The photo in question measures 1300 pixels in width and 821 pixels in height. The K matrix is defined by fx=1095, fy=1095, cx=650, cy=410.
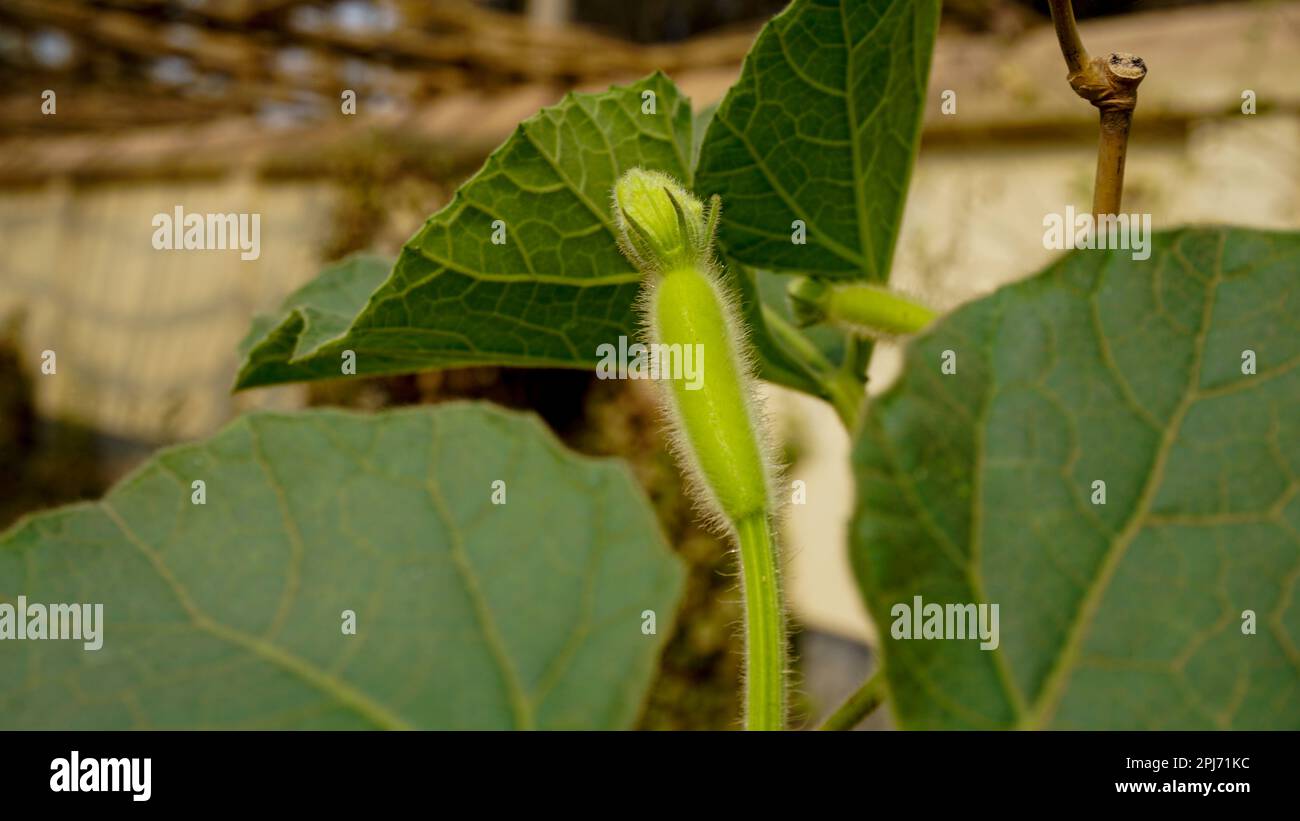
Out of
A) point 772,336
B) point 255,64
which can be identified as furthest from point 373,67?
point 772,336

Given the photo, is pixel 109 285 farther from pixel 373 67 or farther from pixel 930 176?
pixel 930 176

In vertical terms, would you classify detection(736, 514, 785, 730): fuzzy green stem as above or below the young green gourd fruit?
below

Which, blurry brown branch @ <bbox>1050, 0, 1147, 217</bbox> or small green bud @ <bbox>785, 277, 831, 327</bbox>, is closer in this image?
blurry brown branch @ <bbox>1050, 0, 1147, 217</bbox>

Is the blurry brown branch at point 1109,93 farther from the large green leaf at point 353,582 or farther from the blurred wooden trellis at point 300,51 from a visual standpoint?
the blurred wooden trellis at point 300,51
